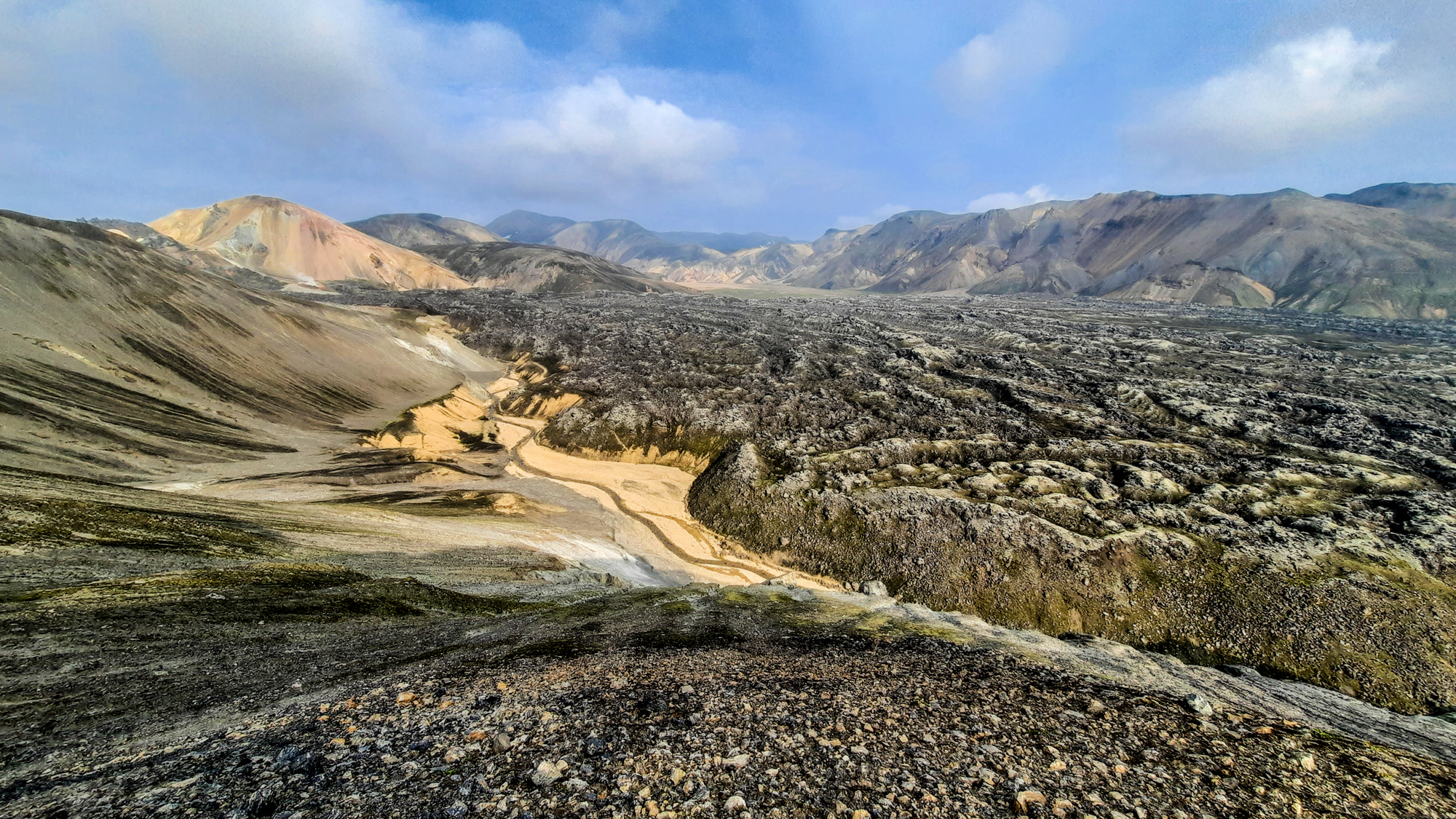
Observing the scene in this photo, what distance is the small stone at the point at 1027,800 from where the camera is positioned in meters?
9.65

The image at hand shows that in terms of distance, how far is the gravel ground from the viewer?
8961 mm

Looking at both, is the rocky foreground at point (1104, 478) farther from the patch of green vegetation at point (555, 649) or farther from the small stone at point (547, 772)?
the small stone at point (547, 772)

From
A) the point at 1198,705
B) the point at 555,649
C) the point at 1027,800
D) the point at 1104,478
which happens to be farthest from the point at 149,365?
the point at 1104,478

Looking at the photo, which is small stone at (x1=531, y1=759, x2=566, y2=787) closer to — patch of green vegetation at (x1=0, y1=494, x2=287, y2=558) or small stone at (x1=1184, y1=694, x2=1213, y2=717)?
small stone at (x1=1184, y1=694, x2=1213, y2=717)

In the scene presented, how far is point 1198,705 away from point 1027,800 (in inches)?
326

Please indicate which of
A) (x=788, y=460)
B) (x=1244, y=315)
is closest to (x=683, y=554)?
(x=788, y=460)

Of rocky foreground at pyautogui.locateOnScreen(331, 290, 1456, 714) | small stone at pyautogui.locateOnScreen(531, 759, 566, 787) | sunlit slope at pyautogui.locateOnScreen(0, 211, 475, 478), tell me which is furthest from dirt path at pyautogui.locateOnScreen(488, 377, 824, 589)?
small stone at pyautogui.locateOnScreen(531, 759, 566, 787)

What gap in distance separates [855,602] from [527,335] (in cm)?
12076

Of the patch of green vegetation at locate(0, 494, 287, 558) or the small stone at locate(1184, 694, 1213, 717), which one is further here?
the patch of green vegetation at locate(0, 494, 287, 558)

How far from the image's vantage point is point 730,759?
35.1 ft

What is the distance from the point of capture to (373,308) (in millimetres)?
142750

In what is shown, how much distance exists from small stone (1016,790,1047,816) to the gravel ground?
50mm

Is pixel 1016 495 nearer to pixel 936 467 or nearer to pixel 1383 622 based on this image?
pixel 936 467

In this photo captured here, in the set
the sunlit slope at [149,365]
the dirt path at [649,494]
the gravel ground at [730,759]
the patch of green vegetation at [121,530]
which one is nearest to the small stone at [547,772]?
the gravel ground at [730,759]
